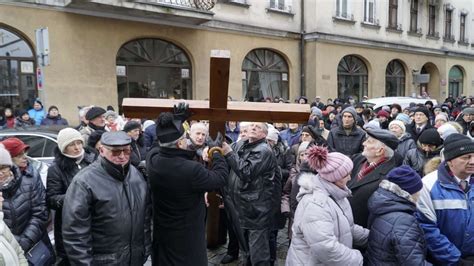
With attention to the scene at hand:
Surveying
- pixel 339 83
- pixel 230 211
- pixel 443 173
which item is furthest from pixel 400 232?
pixel 339 83

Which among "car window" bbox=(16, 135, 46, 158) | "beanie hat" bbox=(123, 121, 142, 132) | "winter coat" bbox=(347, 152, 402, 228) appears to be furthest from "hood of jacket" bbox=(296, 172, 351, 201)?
"car window" bbox=(16, 135, 46, 158)

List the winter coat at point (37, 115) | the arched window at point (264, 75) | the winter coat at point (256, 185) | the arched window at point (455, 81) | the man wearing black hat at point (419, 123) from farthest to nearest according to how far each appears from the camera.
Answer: the arched window at point (455, 81), the arched window at point (264, 75), the winter coat at point (37, 115), the man wearing black hat at point (419, 123), the winter coat at point (256, 185)

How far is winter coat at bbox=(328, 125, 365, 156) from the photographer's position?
18.7ft

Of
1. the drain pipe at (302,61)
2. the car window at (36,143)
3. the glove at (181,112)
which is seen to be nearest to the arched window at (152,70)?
the drain pipe at (302,61)

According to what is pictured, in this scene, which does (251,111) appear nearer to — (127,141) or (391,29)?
(127,141)

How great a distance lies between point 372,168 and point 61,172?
2.62 meters

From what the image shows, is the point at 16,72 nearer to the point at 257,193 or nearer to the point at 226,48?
the point at 226,48

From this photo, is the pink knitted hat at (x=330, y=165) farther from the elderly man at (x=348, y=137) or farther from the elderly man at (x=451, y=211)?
the elderly man at (x=348, y=137)

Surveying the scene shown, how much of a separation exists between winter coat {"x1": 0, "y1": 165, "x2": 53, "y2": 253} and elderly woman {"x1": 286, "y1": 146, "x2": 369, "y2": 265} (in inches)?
76.0

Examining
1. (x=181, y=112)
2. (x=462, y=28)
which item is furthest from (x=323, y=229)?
(x=462, y=28)

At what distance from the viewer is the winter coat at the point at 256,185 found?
13.1 feet

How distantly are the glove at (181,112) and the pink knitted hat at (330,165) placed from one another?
987mm

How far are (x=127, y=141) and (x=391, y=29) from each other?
→ 21.3 m

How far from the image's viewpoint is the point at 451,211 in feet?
9.27
